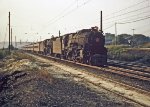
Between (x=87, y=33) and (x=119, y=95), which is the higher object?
(x=87, y=33)

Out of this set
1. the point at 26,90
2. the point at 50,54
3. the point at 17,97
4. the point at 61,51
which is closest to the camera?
the point at 17,97

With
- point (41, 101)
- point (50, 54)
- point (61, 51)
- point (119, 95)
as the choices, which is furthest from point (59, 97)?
point (50, 54)

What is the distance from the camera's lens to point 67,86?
41.2 feet

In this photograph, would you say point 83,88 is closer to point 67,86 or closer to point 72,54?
point 67,86

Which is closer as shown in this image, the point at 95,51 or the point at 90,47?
the point at 90,47

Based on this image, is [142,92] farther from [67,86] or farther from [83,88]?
[67,86]

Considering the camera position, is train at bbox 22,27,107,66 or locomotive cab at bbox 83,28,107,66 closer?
locomotive cab at bbox 83,28,107,66

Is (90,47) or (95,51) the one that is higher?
(90,47)

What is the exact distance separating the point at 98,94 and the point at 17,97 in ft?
11.5

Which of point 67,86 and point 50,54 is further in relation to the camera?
point 50,54

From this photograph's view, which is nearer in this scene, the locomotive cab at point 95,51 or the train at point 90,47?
the locomotive cab at point 95,51

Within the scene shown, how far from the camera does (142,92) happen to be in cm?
1148

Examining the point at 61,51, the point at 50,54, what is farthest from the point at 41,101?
the point at 50,54

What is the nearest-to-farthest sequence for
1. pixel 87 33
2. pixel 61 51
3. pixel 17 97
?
pixel 17 97
pixel 87 33
pixel 61 51
